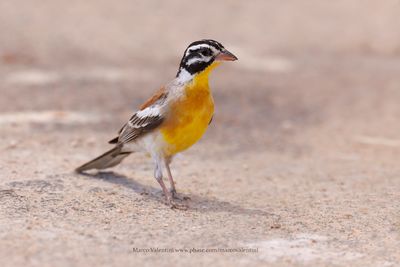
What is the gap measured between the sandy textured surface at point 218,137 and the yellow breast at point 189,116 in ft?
2.49

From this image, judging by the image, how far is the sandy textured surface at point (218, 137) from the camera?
22.0 ft

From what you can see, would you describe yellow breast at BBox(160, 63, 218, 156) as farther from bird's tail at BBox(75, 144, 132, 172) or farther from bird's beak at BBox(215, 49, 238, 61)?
bird's tail at BBox(75, 144, 132, 172)

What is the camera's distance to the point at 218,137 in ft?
41.3

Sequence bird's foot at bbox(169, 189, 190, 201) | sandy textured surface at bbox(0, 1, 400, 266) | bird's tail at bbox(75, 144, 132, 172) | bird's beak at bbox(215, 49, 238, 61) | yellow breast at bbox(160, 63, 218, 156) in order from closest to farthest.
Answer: sandy textured surface at bbox(0, 1, 400, 266) < yellow breast at bbox(160, 63, 218, 156) < bird's beak at bbox(215, 49, 238, 61) < bird's foot at bbox(169, 189, 190, 201) < bird's tail at bbox(75, 144, 132, 172)

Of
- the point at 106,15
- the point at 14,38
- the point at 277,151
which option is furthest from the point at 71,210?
the point at 106,15

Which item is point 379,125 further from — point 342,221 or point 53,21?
point 53,21

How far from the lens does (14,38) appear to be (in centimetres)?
1769

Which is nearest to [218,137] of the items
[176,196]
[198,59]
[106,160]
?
[106,160]

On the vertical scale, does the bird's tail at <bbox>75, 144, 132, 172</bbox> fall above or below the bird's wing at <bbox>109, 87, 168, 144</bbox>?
below

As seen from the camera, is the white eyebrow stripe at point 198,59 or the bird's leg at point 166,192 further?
the white eyebrow stripe at point 198,59

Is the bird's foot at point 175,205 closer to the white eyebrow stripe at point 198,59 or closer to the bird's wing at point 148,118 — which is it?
the bird's wing at point 148,118

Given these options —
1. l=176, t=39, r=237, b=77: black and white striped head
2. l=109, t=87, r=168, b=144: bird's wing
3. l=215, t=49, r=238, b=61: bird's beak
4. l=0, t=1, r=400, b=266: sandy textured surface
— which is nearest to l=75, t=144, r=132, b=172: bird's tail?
l=0, t=1, r=400, b=266: sandy textured surface

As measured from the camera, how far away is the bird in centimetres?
789

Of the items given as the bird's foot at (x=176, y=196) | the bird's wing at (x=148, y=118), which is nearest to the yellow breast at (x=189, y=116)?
the bird's wing at (x=148, y=118)
